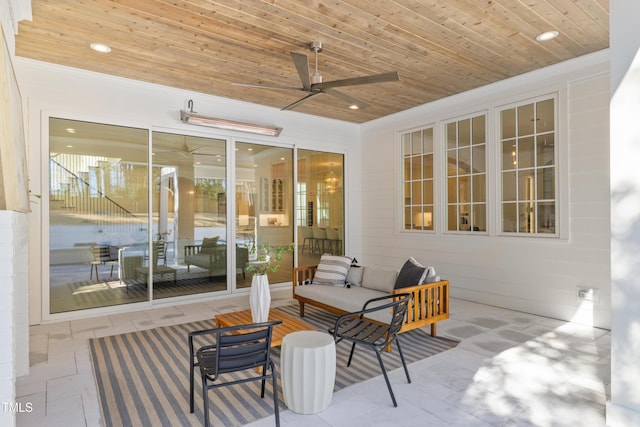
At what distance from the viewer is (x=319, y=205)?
7.01 m

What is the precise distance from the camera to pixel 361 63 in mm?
4395

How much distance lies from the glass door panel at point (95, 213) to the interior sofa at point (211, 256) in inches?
26.5

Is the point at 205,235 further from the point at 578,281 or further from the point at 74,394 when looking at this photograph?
the point at 578,281

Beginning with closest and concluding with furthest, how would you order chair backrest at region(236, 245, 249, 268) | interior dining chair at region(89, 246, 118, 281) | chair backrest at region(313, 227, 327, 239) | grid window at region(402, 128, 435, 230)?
1. interior dining chair at region(89, 246, 118, 281)
2. chair backrest at region(236, 245, 249, 268)
3. grid window at region(402, 128, 435, 230)
4. chair backrest at region(313, 227, 327, 239)

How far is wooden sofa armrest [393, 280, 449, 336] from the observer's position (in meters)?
3.63

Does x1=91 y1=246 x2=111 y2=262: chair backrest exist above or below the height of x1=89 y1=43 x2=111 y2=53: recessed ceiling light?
below


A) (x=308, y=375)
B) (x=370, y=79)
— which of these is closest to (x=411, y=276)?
(x=308, y=375)

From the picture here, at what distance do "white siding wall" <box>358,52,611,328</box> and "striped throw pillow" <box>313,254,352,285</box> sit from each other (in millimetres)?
1999

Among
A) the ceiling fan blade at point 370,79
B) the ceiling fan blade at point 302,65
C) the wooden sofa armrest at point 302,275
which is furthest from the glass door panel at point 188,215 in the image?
the ceiling fan blade at point 370,79

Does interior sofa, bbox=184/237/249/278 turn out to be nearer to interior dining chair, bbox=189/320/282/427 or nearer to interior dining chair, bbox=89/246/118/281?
interior dining chair, bbox=89/246/118/281

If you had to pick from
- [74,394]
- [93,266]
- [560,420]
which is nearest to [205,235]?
[93,266]

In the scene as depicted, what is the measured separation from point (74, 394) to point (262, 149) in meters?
4.42

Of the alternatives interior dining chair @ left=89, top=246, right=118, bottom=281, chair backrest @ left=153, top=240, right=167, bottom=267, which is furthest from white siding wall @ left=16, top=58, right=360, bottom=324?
chair backrest @ left=153, top=240, right=167, bottom=267

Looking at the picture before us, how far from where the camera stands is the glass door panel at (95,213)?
4519 mm
